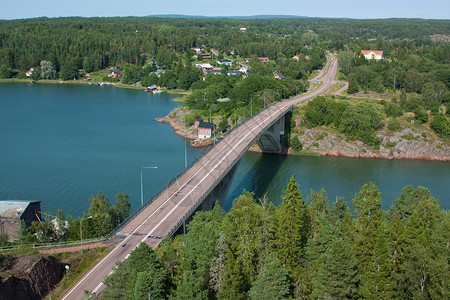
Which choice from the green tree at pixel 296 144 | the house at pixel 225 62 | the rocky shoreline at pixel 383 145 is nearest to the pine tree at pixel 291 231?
the green tree at pixel 296 144

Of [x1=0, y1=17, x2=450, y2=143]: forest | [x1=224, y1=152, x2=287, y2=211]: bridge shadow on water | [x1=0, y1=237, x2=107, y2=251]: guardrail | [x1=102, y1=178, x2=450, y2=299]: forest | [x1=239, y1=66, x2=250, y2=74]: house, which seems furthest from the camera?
[x1=239, y1=66, x2=250, y2=74]: house

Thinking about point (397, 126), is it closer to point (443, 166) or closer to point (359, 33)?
point (443, 166)

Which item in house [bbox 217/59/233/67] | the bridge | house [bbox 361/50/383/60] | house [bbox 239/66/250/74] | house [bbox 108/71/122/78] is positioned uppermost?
house [bbox 361/50/383/60]

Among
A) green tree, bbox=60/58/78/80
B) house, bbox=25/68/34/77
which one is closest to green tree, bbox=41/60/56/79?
house, bbox=25/68/34/77

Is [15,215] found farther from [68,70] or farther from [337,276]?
[68,70]

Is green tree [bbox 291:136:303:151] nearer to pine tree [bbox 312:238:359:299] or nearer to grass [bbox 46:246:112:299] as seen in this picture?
grass [bbox 46:246:112:299]

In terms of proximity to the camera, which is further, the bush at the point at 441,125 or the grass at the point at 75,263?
the bush at the point at 441,125

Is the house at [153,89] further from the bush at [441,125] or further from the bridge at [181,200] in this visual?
the bush at [441,125]
